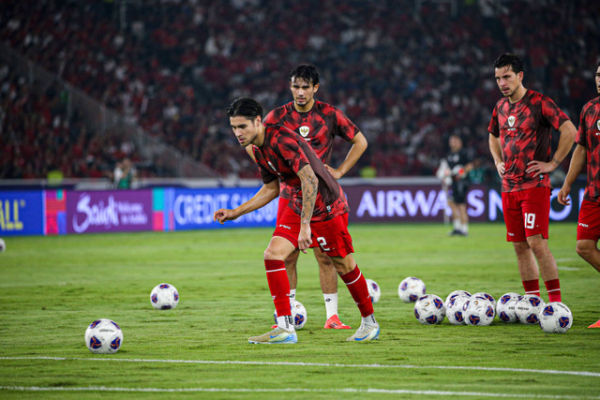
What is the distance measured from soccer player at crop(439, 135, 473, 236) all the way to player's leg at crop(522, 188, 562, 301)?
46.4 ft

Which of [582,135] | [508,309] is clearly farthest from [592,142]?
[508,309]

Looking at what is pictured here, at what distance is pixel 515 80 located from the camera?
8.95m

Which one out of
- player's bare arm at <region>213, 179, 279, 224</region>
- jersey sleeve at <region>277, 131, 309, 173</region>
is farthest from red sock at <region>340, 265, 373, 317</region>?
jersey sleeve at <region>277, 131, 309, 173</region>

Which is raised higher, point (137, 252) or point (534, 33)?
point (534, 33)

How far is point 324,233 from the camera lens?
776 cm

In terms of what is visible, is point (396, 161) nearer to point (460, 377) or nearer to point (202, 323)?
point (202, 323)

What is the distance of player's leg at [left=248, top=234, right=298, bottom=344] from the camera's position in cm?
768

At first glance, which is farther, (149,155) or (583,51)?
(583,51)

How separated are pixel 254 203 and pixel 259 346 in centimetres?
135

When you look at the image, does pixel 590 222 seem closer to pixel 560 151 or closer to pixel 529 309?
pixel 560 151

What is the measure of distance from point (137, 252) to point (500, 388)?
1523cm

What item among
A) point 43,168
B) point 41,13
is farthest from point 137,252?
point 41,13

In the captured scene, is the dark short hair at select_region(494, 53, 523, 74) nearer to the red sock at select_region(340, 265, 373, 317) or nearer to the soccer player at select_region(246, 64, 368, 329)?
the soccer player at select_region(246, 64, 368, 329)

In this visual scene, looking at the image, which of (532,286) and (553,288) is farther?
(532,286)
